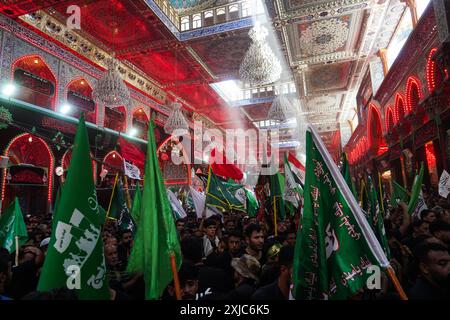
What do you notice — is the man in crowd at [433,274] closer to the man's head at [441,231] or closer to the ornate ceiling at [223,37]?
the man's head at [441,231]

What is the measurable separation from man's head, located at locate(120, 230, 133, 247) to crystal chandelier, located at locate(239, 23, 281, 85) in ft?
15.6

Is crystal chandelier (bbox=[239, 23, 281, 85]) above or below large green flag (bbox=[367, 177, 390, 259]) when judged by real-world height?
above

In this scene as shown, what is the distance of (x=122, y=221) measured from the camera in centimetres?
489

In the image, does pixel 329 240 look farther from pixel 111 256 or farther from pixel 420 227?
pixel 420 227

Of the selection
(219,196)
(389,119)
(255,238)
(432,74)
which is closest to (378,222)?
(255,238)

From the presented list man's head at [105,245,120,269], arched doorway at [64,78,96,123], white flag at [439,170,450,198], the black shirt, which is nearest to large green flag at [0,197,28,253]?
man's head at [105,245,120,269]

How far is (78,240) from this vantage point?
1829mm

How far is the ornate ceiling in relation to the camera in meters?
8.59

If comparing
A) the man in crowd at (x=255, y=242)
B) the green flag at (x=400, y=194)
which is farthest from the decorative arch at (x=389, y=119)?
the man in crowd at (x=255, y=242)

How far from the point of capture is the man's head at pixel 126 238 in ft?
13.3

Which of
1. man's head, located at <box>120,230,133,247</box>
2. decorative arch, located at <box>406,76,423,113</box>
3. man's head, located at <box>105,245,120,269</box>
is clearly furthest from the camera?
decorative arch, located at <box>406,76,423,113</box>

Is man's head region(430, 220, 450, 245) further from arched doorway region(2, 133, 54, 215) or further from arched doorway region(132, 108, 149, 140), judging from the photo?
arched doorway region(132, 108, 149, 140)
